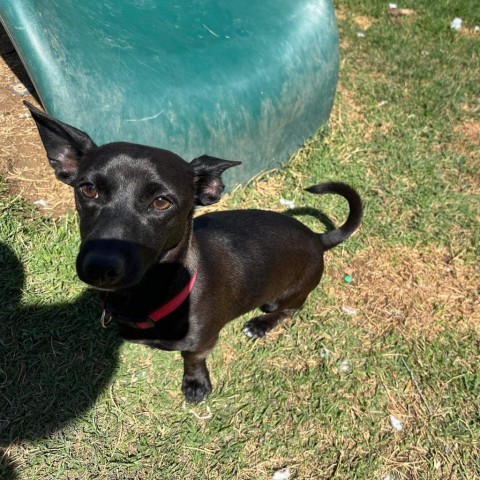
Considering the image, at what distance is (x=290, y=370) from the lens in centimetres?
350

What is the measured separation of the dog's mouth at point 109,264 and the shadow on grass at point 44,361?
146 cm

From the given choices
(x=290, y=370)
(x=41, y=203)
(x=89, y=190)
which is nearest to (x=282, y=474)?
(x=290, y=370)

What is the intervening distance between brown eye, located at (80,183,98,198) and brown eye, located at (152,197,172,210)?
0.28 m

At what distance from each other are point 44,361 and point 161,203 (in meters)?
1.71

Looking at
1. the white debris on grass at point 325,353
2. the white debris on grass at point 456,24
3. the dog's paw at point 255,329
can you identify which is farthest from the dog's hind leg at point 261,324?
the white debris on grass at point 456,24

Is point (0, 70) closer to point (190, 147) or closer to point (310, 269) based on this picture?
point (190, 147)

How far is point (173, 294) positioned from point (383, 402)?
187 cm

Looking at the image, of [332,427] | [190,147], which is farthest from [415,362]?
[190,147]

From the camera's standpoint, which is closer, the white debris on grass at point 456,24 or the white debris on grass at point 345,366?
the white debris on grass at point 345,366

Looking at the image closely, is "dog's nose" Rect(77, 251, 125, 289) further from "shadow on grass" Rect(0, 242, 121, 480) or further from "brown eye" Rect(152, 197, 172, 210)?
"shadow on grass" Rect(0, 242, 121, 480)

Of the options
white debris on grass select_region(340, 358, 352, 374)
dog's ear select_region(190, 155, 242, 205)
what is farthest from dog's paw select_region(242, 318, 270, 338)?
dog's ear select_region(190, 155, 242, 205)

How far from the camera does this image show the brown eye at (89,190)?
2.23m

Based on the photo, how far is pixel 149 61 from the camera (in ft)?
13.4

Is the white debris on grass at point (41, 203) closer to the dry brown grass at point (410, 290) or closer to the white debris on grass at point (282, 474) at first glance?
the dry brown grass at point (410, 290)
